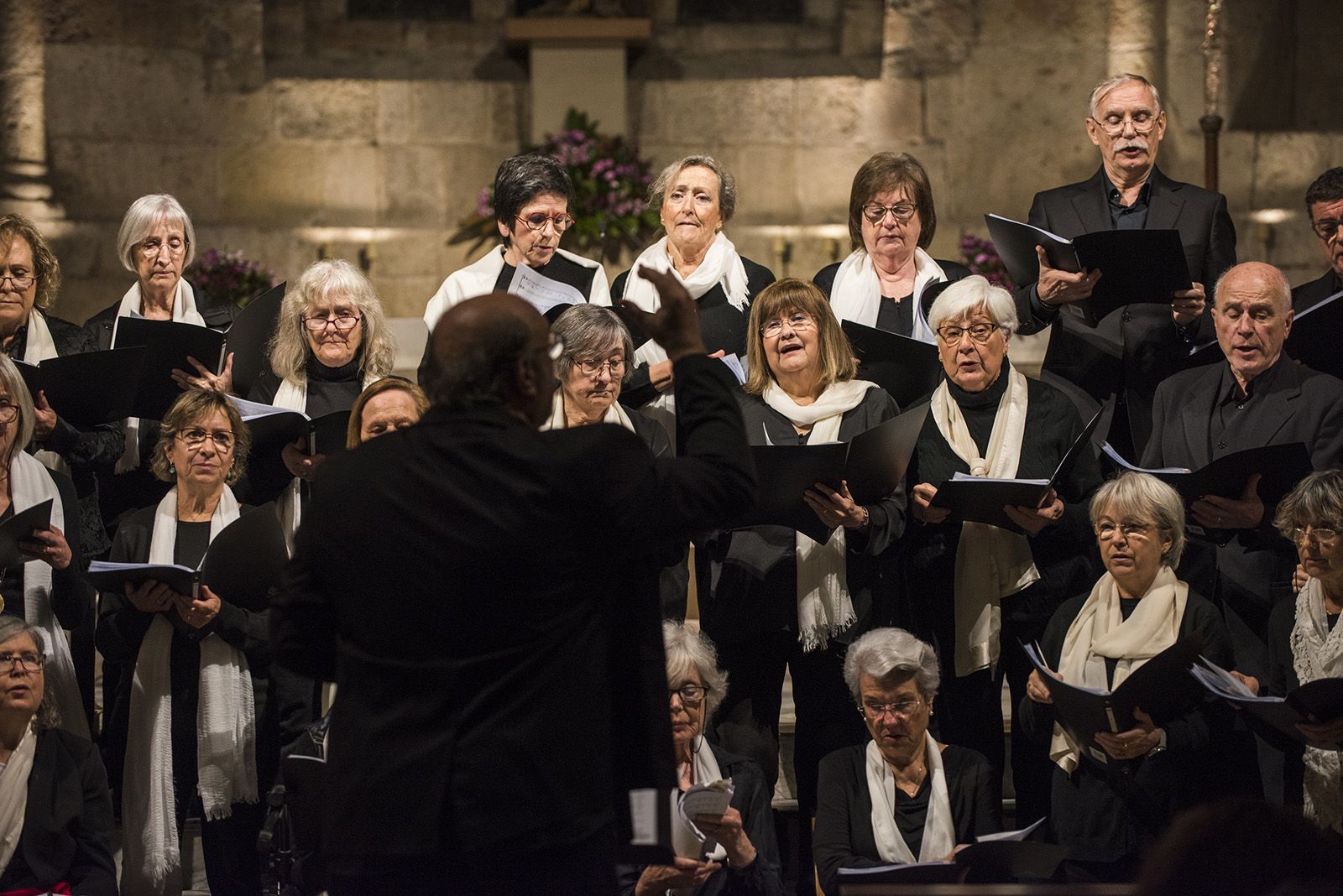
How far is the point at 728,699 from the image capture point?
4227 mm

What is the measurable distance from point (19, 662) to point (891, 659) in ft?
6.67

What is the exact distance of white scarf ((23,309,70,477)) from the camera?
15.2ft

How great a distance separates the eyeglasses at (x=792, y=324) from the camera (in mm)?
4320

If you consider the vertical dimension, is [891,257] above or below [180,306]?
above

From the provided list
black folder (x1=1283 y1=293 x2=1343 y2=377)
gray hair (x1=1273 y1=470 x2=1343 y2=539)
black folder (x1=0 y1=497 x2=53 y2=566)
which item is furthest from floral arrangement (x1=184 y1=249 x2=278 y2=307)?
gray hair (x1=1273 y1=470 x2=1343 y2=539)

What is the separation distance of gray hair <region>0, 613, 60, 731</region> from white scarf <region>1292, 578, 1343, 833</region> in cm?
294

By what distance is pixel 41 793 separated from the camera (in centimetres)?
389

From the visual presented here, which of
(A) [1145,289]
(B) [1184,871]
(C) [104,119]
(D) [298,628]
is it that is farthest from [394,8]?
(B) [1184,871]

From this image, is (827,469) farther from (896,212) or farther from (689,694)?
(896,212)

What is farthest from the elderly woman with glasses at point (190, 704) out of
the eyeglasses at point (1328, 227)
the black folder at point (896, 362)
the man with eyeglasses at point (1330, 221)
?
the man with eyeglasses at point (1330, 221)

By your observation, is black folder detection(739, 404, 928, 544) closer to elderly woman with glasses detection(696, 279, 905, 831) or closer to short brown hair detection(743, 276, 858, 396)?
elderly woman with glasses detection(696, 279, 905, 831)

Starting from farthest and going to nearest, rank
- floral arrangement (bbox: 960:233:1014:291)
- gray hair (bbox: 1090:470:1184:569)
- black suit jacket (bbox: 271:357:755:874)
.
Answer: floral arrangement (bbox: 960:233:1014:291), gray hair (bbox: 1090:470:1184:569), black suit jacket (bbox: 271:357:755:874)

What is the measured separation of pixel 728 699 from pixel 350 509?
2.03 metres

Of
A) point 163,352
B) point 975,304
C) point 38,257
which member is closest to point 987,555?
point 975,304
